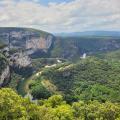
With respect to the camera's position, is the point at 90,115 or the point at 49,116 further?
the point at 90,115

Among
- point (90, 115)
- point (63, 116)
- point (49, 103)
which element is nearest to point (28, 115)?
point (63, 116)

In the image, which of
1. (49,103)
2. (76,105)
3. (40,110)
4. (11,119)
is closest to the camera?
(11,119)

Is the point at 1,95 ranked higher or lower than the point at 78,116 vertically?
higher

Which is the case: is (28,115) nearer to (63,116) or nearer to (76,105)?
(63,116)

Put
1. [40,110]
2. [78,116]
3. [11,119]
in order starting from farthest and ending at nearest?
1. [78,116]
2. [40,110]
3. [11,119]

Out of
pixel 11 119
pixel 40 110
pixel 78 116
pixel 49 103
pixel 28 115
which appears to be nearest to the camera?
pixel 11 119

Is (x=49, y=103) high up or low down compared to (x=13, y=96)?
down

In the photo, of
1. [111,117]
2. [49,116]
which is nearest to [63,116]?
[49,116]

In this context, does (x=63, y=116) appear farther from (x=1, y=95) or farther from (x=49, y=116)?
(x=1, y=95)

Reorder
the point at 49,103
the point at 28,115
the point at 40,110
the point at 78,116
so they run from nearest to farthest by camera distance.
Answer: the point at 28,115
the point at 40,110
the point at 78,116
the point at 49,103
